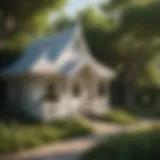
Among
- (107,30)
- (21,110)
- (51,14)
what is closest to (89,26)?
(107,30)

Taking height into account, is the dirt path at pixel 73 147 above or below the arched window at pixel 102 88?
below

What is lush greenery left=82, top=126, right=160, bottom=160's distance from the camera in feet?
6.93

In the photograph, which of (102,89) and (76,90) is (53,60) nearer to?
(76,90)

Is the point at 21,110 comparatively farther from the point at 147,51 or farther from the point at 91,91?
the point at 147,51

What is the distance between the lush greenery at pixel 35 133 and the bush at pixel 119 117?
0.50 feet

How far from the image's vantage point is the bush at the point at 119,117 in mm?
2213

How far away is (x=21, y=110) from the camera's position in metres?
2.40

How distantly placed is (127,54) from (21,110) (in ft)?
2.37

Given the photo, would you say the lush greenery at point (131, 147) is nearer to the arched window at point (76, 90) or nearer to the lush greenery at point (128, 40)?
the lush greenery at point (128, 40)

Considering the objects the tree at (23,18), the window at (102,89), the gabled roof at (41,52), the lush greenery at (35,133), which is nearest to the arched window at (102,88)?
the window at (102,89)

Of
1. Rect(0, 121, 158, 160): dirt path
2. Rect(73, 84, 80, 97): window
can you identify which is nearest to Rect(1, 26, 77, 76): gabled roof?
Rect(73, 84, 80, 97): window

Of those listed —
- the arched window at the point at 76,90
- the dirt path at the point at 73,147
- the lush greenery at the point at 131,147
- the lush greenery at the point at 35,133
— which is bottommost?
the lush greenery at the point at 131,147

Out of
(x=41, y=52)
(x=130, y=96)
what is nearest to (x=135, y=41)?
(x=130, y=96)

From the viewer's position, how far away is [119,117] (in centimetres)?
226
